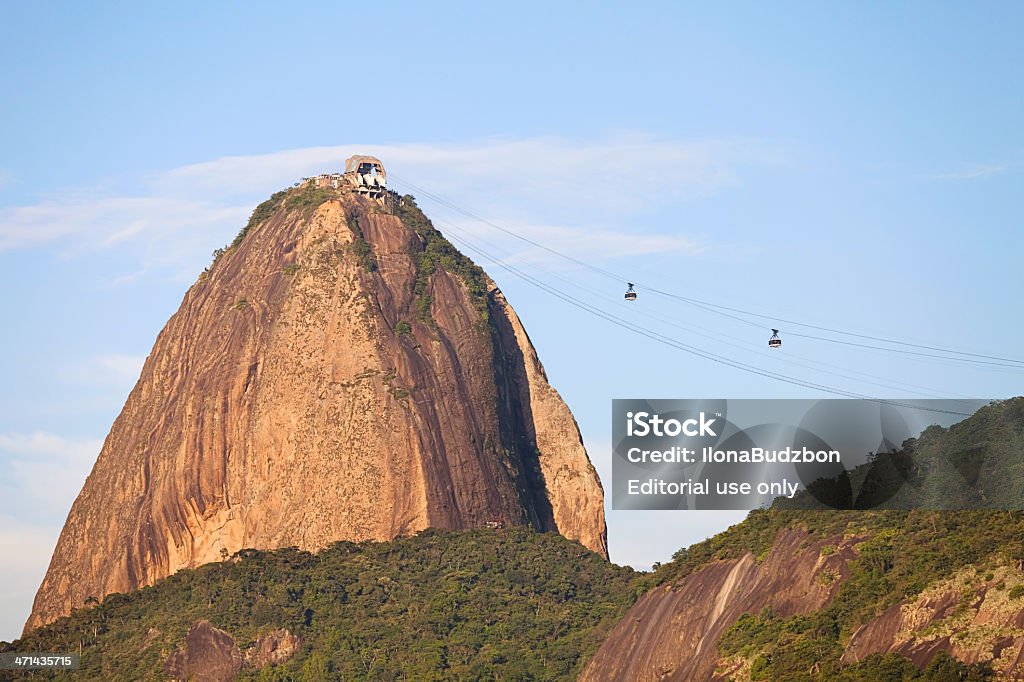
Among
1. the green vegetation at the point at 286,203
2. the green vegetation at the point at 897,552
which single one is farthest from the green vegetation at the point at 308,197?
the green vegetation at the point at 897,552

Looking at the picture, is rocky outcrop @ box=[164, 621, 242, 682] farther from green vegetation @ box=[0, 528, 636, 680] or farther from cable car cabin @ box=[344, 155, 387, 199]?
cable car cabin @ box=[344, 155, 387, 199]

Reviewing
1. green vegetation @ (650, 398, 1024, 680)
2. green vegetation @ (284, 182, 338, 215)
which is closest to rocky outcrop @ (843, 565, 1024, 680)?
green vegetation @ (650, 398, 1024, 680)

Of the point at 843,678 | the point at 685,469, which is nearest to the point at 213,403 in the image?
the point at 685,469

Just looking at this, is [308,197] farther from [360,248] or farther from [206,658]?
[206,658]

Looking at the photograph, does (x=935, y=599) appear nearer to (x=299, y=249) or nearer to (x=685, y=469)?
(x=685, y=469)

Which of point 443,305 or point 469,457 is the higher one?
point 443,305

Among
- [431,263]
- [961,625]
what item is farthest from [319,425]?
[961,625]

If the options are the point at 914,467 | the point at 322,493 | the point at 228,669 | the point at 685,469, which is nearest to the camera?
the point at 685,469
